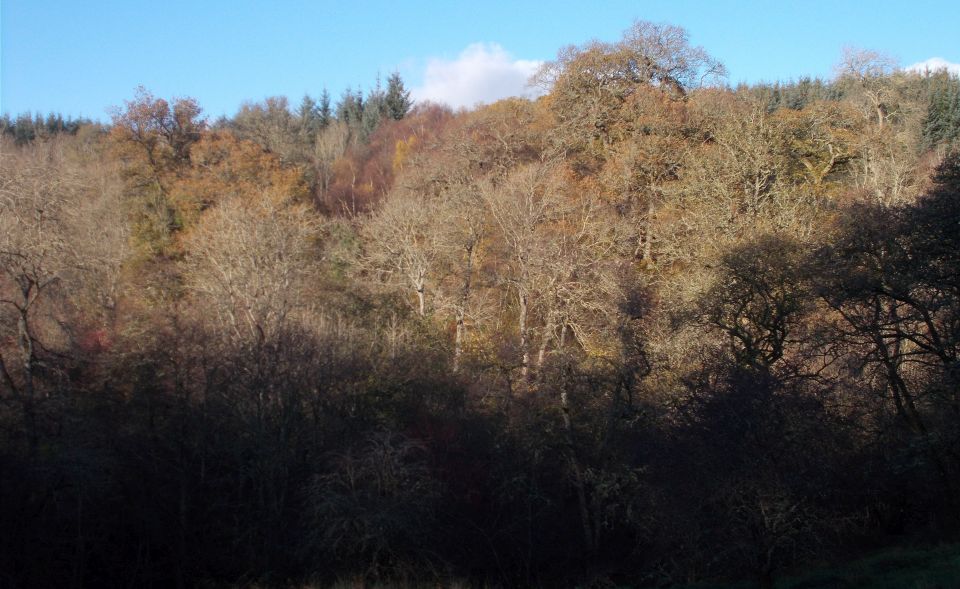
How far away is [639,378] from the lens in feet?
71.2

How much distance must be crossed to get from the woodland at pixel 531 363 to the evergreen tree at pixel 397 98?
38.5 m

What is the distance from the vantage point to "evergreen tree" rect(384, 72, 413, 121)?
7169cm

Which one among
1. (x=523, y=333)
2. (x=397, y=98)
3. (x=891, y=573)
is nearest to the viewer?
(x=891, y=573)

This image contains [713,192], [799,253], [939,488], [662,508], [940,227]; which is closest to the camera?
[662,508]

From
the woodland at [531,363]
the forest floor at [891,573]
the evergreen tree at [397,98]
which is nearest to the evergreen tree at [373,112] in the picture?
the evergreen tree at [397,98]

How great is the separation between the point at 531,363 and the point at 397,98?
52822 mm

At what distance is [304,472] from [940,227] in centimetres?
1641

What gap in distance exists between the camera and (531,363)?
2439cm

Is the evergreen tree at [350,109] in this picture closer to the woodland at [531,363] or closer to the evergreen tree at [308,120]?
the evergreen tree at [308,120]

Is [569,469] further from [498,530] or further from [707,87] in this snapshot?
[707,87]

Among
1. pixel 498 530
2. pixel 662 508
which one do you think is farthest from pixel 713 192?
pixel 662 508

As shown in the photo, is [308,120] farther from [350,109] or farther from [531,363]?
[531,363]

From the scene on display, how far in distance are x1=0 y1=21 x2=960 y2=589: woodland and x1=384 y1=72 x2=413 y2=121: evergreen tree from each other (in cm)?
3852

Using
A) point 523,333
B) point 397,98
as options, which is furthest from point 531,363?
point 397,98
